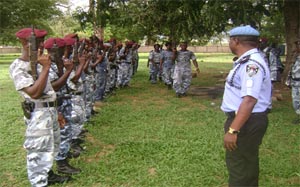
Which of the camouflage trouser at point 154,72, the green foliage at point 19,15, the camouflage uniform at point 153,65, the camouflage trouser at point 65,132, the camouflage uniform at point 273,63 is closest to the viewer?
the camouflage trouser at point 65,132

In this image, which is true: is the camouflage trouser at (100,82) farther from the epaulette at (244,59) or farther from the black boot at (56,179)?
the epaulette at (244,59)

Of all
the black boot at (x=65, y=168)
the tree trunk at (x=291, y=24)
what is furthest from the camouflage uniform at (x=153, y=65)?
the black boot at (x=65, y=168)

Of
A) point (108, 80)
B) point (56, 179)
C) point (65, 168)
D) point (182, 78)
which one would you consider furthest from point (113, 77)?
point (56, 179)

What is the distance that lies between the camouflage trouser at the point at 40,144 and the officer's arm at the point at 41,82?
0.30 m

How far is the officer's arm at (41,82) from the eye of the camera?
3.40 meters

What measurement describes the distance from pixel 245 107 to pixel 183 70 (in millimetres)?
7623

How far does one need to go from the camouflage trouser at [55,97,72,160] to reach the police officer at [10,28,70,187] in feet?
2.36

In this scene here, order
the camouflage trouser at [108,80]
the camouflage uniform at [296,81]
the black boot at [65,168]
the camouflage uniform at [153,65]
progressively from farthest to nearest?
the camouflage uniform at [153,65] → the camouflage trouser at [108,80] → the camouflage uniform at [296,81] → the black boot at [65,168]

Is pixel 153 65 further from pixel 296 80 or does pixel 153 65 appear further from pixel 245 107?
pixel 245 107

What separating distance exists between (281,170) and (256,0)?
4.45 metres

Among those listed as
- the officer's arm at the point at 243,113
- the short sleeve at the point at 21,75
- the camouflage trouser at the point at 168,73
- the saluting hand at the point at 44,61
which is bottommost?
the camouflage trouser at the point at 168,73

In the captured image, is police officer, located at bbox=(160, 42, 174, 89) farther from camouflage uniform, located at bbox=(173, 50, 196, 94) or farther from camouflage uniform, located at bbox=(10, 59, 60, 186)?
camouflage uniform, located at bbox=(10, 59, 60, 186)

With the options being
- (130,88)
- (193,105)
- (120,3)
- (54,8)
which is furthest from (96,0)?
(54,8)

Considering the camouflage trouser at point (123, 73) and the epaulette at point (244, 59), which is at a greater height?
the epaulette at point (244, 59)
